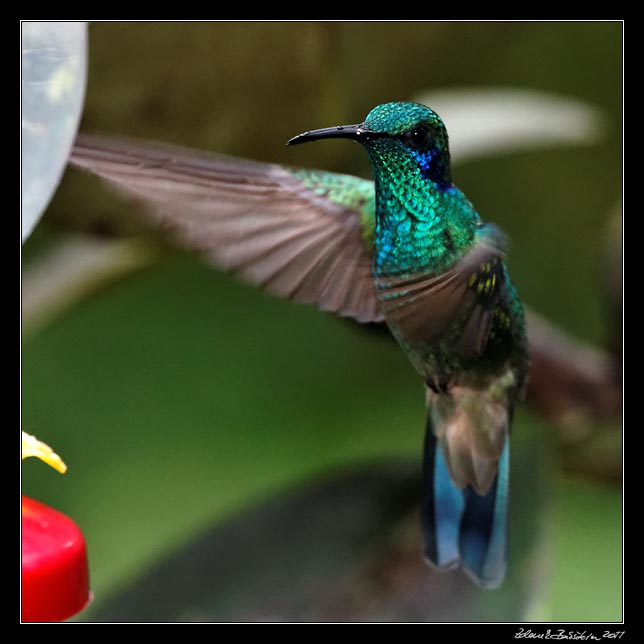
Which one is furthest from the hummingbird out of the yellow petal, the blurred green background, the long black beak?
the blurred green background

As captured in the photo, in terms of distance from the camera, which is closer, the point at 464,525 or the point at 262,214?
the point at 262,214

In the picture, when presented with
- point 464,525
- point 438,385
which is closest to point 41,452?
point 438,385

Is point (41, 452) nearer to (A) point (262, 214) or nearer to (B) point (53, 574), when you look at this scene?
(B) point (53, 574)

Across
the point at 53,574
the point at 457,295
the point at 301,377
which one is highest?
the point at 457,295

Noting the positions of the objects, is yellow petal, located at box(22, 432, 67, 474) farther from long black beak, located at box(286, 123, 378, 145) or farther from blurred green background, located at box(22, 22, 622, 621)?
blurred green background, located at box(22, 22, 622, 621)

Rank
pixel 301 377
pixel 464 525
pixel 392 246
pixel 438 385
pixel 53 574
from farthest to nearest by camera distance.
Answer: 1. pixel 301 377
2. pixel 464 525
3. pixel 438 385
4. pixel 392 246
5. pixel 53 574

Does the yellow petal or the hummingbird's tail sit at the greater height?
the yellow petal

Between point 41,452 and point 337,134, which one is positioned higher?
point 337,134
